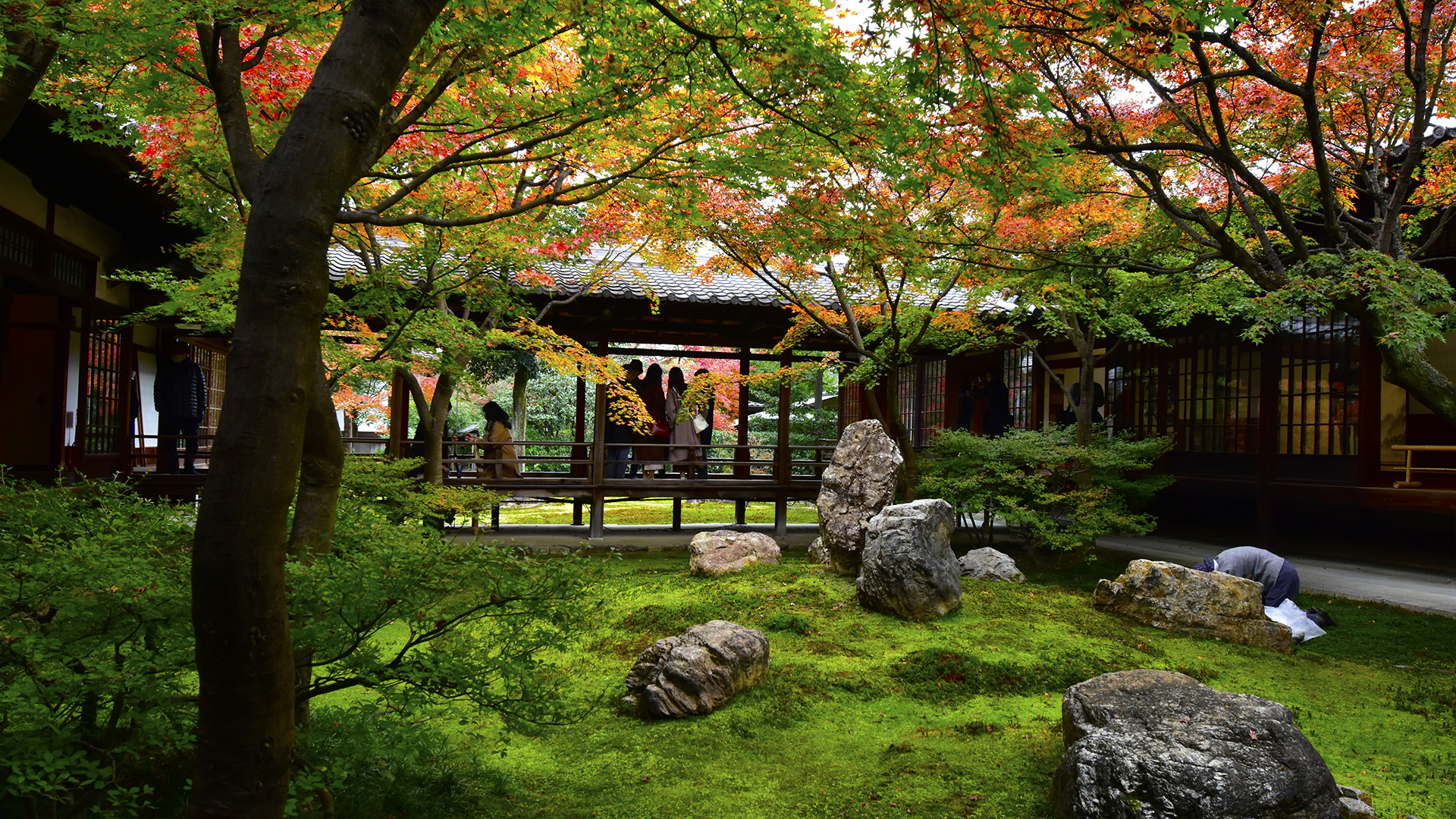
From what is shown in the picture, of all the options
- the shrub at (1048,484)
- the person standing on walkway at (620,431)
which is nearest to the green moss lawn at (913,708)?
the shrub at (1048,484)

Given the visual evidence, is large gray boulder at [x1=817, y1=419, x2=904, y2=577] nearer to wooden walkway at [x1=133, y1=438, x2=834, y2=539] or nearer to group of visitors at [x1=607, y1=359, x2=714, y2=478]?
wooden walkway at [x1=133, y1=438, x2=834, y2=539]

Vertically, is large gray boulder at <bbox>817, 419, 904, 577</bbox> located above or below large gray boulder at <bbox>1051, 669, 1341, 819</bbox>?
above

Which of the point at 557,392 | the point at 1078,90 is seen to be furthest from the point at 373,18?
the point at 557,392

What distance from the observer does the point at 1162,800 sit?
3.11m

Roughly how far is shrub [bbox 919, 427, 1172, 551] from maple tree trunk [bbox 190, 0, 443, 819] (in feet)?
26.7

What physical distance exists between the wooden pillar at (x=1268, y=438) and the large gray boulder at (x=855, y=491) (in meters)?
5.54

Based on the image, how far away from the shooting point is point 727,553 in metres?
8.71

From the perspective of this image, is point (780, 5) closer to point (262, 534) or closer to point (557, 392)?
point (262, 534)

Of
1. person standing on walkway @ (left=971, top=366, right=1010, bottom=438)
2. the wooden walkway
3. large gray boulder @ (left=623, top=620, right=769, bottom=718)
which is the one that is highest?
person standing on walkway @ (left=971, top=366, right=1010, bottom=438)

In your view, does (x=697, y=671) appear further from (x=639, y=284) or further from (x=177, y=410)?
(x=177, y=410)

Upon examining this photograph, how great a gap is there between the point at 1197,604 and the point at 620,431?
25.7 ft

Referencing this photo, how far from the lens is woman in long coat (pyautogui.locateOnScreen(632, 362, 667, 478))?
1168 cm

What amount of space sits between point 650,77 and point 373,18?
7.46 feet

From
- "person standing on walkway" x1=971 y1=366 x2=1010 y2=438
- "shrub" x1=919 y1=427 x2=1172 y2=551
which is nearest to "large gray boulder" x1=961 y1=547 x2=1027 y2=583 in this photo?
"shrub" x1=919 y1=427 x2=1172 y2=551
